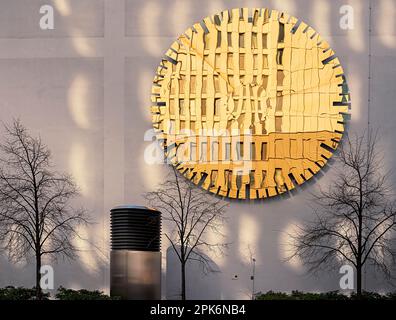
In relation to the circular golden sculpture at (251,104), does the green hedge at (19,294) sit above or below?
below

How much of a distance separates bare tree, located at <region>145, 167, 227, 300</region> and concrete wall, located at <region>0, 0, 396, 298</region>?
288 millimetres

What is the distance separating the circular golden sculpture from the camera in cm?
3142

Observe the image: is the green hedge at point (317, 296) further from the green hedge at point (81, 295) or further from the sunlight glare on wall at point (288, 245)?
the green hedge at point (81, 295)

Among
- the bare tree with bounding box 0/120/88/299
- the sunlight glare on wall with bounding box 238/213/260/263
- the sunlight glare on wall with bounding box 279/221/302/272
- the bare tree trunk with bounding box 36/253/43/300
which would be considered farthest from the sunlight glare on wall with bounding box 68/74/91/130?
the sunlight glare on wall with bounding box 279/221/302/272

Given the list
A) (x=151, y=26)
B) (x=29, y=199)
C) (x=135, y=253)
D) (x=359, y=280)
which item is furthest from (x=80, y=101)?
(x=359, y=280)

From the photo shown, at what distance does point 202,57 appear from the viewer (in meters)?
31.7

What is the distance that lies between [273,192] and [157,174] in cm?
315

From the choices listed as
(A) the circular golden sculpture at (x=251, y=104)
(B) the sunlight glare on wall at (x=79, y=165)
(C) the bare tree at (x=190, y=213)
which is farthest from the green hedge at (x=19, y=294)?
(A) the circular golden sculpture at (x=251, y=104)

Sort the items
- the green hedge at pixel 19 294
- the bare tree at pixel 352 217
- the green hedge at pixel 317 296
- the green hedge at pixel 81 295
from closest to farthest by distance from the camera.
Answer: the green hedge at pixel 81 295 → the green hedge at pixel 19 294 → the green hedge at pixel 317 296 → the bare tree at pixel 352 217

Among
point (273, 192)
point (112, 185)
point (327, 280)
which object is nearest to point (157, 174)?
point (112, 185)

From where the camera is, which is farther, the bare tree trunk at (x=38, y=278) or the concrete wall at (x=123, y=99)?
the concrete wall at (x=123, y=99)

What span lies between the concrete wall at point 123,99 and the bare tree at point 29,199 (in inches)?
12.1

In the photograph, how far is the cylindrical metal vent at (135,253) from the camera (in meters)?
28.8

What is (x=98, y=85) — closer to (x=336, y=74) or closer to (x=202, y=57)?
(x=202, y=57)
